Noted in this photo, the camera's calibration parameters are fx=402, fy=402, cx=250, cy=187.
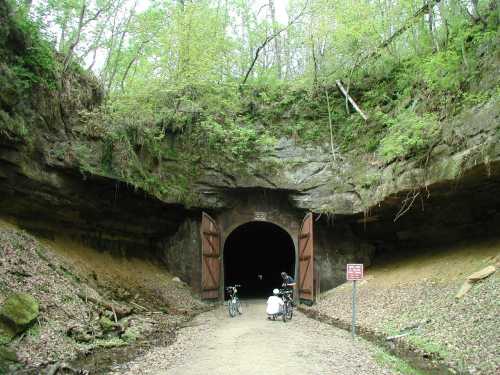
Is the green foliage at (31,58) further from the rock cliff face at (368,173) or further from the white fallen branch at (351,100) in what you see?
the white fallen branch at (351,100)

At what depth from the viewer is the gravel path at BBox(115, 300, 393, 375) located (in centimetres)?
588

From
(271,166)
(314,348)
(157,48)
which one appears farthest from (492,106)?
(157,48)

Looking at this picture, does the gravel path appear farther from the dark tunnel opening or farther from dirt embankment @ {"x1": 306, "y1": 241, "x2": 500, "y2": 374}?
the dark tunnel opening

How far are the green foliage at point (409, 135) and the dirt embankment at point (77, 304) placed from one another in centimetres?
736

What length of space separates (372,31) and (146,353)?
12.5 m

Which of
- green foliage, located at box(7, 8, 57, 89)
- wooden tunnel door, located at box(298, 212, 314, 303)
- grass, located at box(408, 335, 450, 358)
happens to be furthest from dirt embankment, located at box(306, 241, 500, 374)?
green foliage, located at box(7, 8, 57, 89)

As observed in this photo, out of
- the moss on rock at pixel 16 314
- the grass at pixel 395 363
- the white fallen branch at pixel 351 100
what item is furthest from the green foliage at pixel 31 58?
the white fallen branch at pixel 351 100

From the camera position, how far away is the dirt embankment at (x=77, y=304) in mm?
6036

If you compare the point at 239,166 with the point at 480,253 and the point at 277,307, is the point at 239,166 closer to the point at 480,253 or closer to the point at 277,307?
the point at 277,307

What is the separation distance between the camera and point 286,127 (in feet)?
52.3

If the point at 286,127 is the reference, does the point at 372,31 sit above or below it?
above

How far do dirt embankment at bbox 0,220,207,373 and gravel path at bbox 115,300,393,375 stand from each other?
67 centimetres

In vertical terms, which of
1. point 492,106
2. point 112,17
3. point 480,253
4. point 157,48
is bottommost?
point 480,253

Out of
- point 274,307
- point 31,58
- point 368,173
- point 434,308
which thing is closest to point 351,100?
point 368,173
